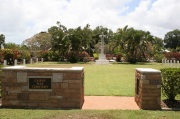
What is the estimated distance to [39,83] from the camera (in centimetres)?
780

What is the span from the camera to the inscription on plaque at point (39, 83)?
778cm

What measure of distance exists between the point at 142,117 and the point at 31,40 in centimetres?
4665

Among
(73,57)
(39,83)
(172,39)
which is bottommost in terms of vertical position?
(39,83)

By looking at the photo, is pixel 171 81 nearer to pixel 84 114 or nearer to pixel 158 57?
pixel 84 114

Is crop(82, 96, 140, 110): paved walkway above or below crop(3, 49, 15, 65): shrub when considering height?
below

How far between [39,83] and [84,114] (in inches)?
72.5

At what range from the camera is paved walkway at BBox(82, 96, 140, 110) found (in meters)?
7.91

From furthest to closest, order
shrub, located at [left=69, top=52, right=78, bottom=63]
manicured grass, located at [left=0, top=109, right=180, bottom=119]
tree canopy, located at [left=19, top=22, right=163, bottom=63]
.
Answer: shrub, located at [left=69, top=52, right=78, bottom=63] < tree canopy, located at [left=19, top=22, right=163, bottom=63] < manicured grass, located at [left=0, top=109, right=180, bottom=119]

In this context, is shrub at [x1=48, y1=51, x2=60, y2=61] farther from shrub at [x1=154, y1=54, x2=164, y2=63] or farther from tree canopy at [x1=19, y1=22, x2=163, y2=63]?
shrub at [x1=154, y1=54, x2=164, y2=63]

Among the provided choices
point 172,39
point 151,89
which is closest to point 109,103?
point 151,89

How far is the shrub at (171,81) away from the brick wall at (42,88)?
2.61 m

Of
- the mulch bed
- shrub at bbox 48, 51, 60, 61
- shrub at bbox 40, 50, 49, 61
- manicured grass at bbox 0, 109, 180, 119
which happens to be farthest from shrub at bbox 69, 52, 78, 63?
manicured grass at bbox 0, 109, 180, 119

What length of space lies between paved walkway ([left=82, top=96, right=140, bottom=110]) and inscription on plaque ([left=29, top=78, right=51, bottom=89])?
1265mm

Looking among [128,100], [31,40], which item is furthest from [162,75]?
[31,40]
